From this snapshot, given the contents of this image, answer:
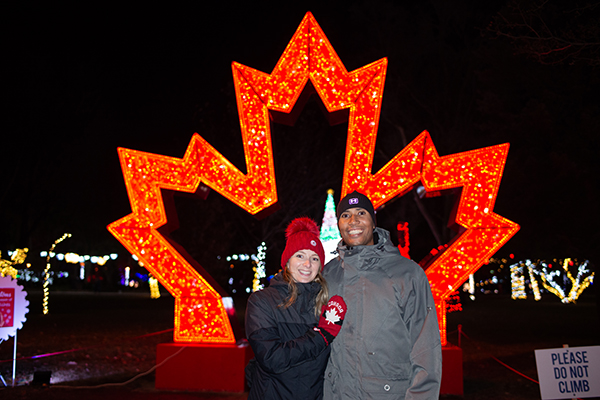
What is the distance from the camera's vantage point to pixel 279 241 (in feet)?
83.5

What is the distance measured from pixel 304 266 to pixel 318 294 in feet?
0.64

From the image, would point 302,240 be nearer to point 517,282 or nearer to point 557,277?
point 517,282

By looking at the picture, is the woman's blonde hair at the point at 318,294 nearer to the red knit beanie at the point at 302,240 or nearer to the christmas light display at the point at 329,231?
the red knit beanie at the point at 302,240

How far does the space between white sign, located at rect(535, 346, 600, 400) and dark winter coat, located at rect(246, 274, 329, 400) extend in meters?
3.31

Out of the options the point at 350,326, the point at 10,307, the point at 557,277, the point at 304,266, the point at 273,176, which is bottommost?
the point at 557,277

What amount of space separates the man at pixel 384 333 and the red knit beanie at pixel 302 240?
25 cm

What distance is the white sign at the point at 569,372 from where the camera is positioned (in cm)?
528

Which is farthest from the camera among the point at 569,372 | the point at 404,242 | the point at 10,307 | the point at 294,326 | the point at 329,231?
the point at 329,231

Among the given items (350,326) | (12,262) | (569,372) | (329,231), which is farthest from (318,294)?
(329,231)

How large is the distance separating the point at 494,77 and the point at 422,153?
30.6 ft

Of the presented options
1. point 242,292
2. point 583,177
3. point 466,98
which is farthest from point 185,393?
point 242,292

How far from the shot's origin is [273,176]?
6.33 m

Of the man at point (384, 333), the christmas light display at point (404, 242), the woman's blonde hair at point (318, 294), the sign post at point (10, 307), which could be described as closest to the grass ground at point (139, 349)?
the sign post at point (10, 307)

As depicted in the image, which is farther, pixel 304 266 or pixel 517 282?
pixel 517 282
